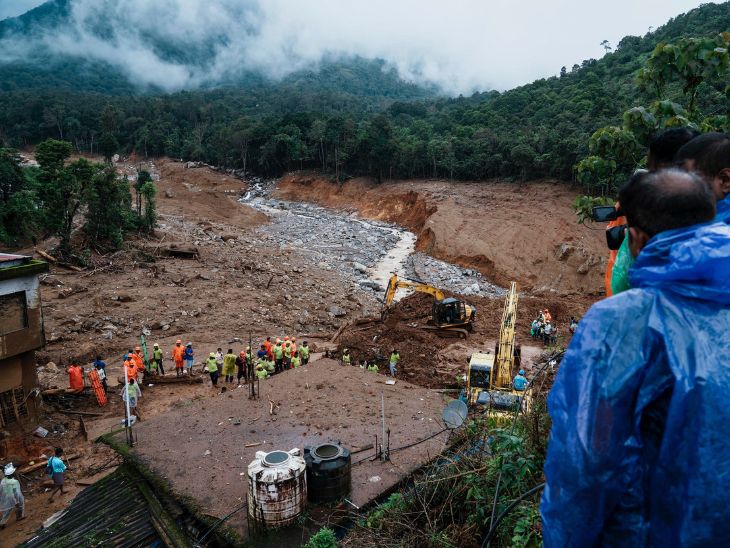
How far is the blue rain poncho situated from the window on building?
40.0 ft

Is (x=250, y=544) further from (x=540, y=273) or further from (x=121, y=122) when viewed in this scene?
(x=121, y=122)

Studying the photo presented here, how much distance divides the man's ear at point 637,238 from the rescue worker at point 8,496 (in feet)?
35.6

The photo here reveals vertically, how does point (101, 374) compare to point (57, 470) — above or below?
above

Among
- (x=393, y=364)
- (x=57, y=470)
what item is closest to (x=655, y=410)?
(x=57, y=470)

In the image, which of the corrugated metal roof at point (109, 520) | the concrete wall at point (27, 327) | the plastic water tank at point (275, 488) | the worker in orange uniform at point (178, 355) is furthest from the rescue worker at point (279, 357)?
the plastic water tank at point (275, 488)

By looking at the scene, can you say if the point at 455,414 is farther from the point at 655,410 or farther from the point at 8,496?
the point at 8,496

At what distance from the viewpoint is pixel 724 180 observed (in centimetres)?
274

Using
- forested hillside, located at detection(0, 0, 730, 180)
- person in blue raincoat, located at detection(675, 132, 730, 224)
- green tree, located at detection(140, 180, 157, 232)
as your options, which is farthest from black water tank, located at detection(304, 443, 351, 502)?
green tree, located at detection(140, 180, 157, 232)

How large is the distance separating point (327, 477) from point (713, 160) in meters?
4.45

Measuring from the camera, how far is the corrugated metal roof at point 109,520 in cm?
585

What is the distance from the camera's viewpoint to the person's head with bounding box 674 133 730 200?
272 cm

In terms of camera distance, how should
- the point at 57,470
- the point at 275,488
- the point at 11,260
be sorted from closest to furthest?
the point at 275,488
the point at 57,470
the point at 11,260

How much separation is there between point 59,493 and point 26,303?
4069 mm

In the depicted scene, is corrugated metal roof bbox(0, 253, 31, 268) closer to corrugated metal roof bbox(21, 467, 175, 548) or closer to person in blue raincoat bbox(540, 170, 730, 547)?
corrugated metal roof bbox(21, 467, 175, 548)
